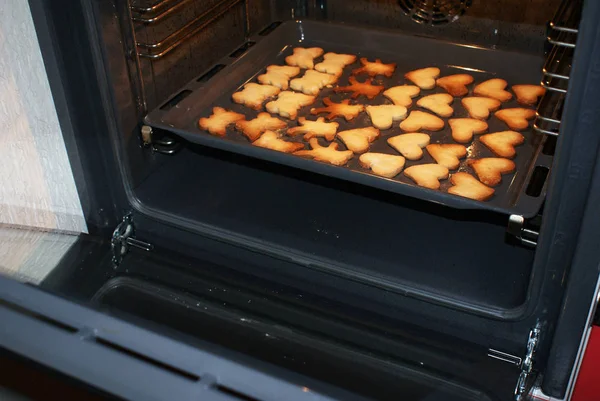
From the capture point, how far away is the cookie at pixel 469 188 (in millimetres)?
1128

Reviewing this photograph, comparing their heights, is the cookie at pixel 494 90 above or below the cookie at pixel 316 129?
above

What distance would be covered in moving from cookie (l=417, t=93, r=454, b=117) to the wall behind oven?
73 centimetres

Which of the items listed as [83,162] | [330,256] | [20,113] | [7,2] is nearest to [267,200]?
[330,256]

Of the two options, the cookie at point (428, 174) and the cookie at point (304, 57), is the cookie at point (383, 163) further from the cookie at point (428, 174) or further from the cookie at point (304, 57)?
the cookie at point (304, 57)

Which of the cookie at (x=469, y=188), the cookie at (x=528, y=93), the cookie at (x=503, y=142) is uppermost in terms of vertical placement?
the cookie at (x=528, y=93)

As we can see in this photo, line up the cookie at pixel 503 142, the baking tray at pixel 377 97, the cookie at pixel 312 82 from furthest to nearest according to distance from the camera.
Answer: the cookie at pixel 312 82
the cookie at pixel 503 142
the baking tray at pixel 377 97

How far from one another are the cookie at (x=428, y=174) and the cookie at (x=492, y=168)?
0.06m

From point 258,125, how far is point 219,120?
3.2 inches

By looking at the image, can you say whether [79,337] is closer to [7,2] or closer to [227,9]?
[7,2]

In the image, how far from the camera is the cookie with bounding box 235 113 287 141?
1.32m

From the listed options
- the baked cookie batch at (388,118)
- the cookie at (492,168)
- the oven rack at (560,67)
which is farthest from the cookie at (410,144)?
the oven rack at (560,67)

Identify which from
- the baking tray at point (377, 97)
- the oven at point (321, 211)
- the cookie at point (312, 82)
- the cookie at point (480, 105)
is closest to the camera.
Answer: the oven at point (321, 211)

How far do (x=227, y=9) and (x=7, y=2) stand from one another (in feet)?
1.88

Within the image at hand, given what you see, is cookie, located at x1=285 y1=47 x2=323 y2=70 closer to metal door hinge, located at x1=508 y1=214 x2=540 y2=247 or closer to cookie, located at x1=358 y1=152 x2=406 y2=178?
cookie, located at x1=358 y1=152 x2=406 y2=178
